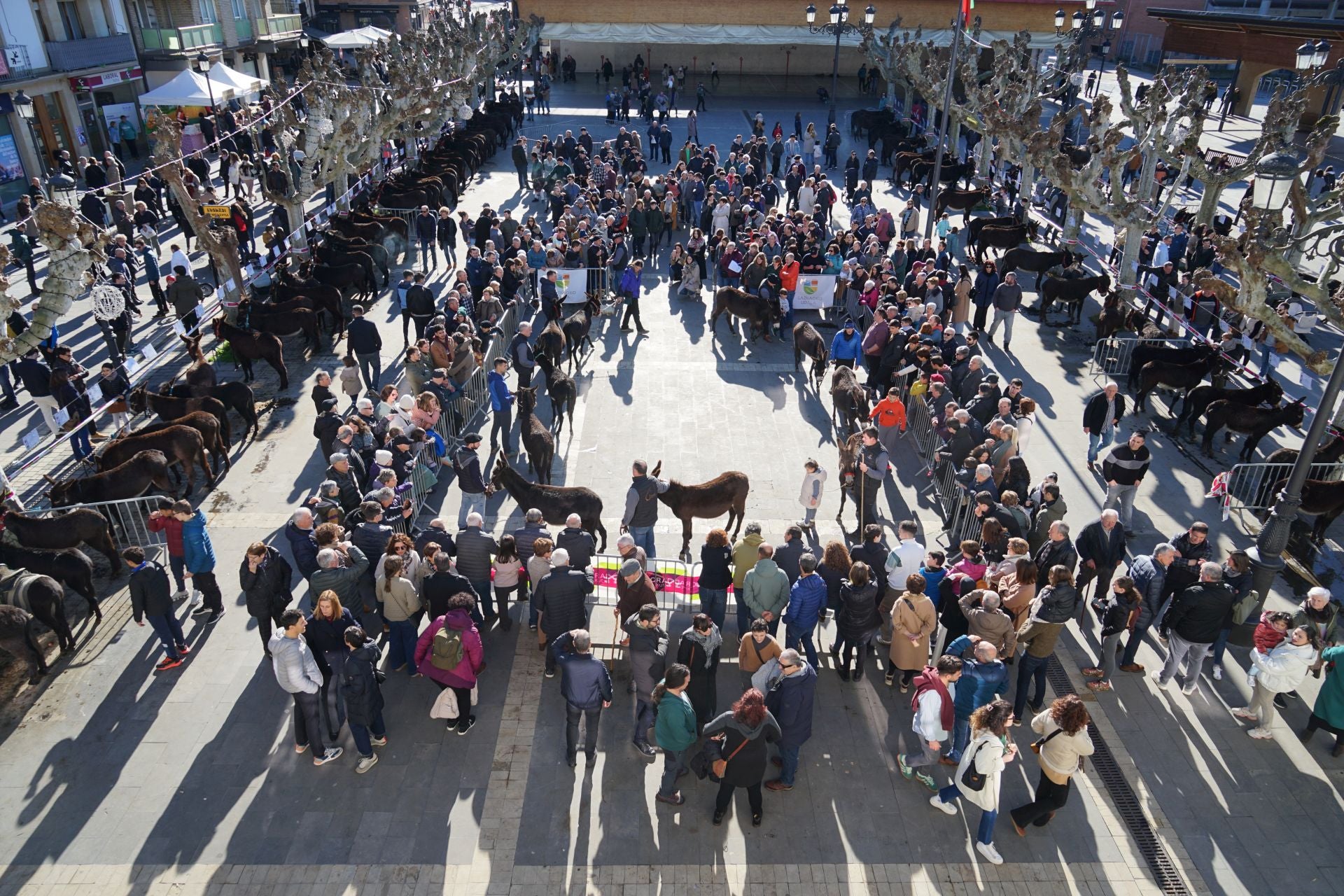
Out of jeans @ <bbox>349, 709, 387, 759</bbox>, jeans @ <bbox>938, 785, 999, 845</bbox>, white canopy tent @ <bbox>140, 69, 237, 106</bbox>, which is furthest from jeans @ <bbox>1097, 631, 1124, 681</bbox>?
white canopy tent @ <bbox>140, 69, 237, 106</bbox>

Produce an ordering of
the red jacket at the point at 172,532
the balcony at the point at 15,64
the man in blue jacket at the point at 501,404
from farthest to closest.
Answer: the balcony at the point at 15,64
the man in blue jacket at the point at 501,404
the red jacket at the point at 172,532

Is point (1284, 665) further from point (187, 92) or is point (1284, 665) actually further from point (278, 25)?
point (278, 25)

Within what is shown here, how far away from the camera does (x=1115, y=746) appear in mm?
8141

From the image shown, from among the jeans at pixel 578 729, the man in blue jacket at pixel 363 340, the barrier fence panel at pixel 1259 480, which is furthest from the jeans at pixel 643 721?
the barrier fence panel at pixel 1259 480

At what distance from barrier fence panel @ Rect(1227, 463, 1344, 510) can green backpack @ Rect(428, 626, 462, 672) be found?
10137 millimetres

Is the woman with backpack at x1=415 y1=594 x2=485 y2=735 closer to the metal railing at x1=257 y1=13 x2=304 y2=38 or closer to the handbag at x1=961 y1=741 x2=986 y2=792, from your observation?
the handbag at x1=961 y1=741 x2=986 y2=792

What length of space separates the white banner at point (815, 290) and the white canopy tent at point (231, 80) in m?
19.9

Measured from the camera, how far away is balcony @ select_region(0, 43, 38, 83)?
2540 cm

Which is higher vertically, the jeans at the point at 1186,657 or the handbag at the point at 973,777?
the handbag at the point at 973,777

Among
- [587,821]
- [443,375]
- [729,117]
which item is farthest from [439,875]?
[729,117]

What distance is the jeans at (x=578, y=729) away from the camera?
24.6ft

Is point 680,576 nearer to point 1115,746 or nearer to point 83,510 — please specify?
point 1115,746

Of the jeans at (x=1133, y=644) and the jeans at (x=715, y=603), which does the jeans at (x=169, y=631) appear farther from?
the jeans at (x=1133, y=644)

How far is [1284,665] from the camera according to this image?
7711 mm
